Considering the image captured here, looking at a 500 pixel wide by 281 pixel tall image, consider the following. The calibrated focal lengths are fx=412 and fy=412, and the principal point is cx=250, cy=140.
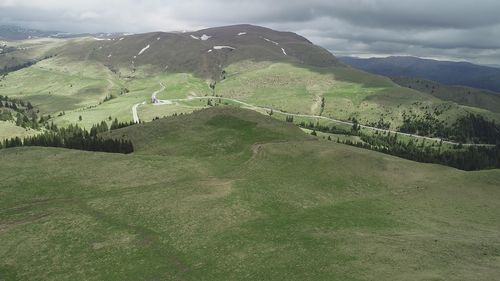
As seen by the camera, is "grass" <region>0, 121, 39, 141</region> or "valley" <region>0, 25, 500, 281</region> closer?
"valley" <region>0, 25, 500, 281</region>

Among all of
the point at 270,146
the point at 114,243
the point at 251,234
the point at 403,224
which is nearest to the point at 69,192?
the point at 114,243

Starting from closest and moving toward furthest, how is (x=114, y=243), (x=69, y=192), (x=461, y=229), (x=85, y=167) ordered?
(x=114, y=243) < (x=461, y=229) < (x=69, y=192) < (x=85, y=167)

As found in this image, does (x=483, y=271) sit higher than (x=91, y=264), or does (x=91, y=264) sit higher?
(x=483, y=271)

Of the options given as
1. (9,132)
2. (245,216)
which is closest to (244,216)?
(245,216)

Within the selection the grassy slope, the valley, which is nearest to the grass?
the valley

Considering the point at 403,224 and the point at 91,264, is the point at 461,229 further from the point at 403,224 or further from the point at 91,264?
the point at 91,264

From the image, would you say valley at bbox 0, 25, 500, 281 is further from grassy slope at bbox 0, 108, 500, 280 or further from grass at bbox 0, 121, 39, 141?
grass at bbox 0, 121, 39, 141

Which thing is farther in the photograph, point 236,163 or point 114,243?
point 236,163

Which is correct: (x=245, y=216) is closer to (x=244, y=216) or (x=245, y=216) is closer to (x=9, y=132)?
(x=244, y=216)
